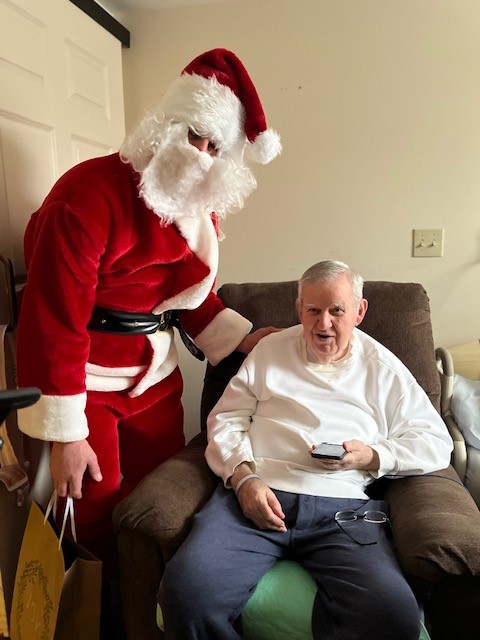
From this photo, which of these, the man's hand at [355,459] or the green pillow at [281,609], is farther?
the man's hand at [355,459]

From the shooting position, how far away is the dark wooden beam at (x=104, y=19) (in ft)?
6.38

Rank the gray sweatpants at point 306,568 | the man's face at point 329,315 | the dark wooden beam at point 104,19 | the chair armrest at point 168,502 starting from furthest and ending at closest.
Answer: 1. the dark wooden beam at point 104,19
2. the man's face at point 329,315
3. the chair armrest at point 168,502
4. the gray sweatpants at point 306,568

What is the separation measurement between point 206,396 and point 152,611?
2.28 ft

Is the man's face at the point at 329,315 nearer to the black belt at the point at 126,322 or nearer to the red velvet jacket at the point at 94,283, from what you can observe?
the red velvet jacket at the point at 94,283

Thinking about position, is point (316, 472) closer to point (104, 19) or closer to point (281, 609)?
point (281, 609)

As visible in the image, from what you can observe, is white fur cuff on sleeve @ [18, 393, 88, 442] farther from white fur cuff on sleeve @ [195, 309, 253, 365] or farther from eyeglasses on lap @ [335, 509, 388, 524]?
eyeglasses on lap @ [335, 509, 388, 524]

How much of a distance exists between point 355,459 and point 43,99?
1.43m

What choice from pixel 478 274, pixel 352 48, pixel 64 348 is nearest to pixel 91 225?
pixel 64 348

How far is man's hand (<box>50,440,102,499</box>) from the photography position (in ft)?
4.25

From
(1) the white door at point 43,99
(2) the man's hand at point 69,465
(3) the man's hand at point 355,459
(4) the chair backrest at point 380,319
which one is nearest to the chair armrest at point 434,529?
(3) the man's hand at point 355,459

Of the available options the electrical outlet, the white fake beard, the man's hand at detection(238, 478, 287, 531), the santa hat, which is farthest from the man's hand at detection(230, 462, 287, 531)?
the electrical outlet

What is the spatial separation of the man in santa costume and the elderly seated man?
10.6 inches

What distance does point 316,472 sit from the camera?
4.55 ft

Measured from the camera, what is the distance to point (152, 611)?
1284mm
